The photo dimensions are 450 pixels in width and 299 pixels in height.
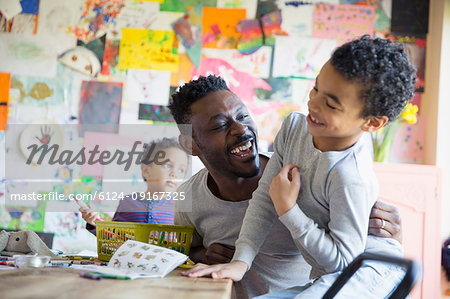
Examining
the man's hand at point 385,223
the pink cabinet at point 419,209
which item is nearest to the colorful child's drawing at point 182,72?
the pink cabinet at point 419,209

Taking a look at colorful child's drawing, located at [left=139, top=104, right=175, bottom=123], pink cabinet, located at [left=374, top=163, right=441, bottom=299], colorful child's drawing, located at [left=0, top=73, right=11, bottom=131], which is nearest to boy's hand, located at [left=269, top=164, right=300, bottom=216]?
pink cabinet, located at [left=374, top=163, right=441, bottom=299]

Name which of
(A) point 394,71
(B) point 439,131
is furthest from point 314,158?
(B) point 439,131

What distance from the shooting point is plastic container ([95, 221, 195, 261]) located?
148cm

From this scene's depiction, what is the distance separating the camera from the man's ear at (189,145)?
6.04ft

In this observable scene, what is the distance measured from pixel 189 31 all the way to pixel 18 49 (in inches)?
49.8

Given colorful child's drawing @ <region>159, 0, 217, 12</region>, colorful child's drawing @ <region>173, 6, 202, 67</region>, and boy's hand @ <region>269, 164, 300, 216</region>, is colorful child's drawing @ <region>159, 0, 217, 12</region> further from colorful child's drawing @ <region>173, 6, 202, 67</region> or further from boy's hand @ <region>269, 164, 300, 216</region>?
boy's hand @ <region>269, 164, 300, 216</region>

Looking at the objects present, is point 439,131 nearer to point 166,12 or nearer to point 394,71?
point 166,12

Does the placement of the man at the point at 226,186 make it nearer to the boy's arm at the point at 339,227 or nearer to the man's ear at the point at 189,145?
the man's ear at the point at 189,145

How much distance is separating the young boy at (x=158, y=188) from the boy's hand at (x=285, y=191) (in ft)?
4.20

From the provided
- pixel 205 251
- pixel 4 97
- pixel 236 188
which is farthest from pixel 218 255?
pixel 4 97

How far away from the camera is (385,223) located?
4.76ft

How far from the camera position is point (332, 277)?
1.20 meters

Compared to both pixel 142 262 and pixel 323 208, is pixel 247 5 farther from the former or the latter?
pixel 142 262

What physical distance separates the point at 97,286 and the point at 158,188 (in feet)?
5.88
